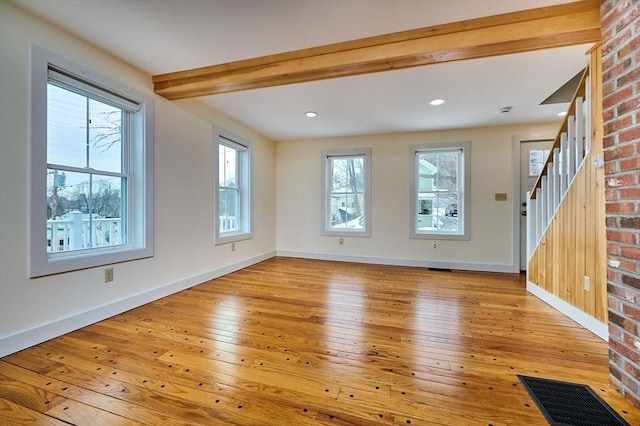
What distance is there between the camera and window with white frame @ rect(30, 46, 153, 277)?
2.04 meters

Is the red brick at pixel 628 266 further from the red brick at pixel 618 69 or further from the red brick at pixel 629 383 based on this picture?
the red brick at pixel 618 69

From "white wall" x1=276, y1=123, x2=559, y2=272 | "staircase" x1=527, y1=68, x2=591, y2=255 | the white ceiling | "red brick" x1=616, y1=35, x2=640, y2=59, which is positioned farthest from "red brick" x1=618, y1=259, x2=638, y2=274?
"white wall" x1=276, y1=123, x2=559, y2=272

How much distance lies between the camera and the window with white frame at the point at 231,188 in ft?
12.9

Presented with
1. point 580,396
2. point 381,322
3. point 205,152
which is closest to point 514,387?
point 580,396

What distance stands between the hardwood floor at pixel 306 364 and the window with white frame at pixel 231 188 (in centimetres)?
138

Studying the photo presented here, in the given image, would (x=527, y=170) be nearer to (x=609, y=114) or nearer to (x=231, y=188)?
(x=609, y=114)

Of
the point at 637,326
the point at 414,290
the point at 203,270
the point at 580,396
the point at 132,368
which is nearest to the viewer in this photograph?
the point at 637,326

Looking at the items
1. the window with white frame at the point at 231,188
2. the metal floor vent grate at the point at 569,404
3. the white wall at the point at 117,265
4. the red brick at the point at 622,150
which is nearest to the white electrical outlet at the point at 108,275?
the white wall at the point at 117,265

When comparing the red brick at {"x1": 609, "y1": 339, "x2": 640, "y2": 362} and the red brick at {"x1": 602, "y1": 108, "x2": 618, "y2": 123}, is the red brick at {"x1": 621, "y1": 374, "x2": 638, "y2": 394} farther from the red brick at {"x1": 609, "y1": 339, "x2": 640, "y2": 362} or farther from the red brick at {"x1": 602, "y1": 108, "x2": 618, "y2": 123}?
the red brick at {"x1": 602, "y1": 108, "x2": 618, "y2": 123}

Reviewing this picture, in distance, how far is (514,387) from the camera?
4.99 ft

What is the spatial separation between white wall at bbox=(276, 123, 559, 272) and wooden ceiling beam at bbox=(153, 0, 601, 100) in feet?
8.54

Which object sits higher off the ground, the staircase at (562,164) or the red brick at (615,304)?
the staircase at (562,164)

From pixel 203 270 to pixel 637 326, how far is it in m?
3.81

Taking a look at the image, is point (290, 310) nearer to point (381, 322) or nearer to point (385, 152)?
point (381, 322)
